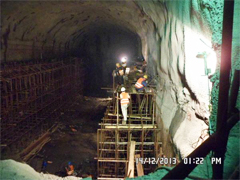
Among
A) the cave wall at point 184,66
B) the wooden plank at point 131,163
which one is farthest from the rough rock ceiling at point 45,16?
the wooden plank at point 131,163

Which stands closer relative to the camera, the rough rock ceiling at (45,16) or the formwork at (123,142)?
the formwork at (123,142)

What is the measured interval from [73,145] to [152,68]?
564 cm

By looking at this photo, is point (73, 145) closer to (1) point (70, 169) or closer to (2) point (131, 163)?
(1) point (70, 169)

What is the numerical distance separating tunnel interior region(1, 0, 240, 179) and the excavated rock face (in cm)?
2

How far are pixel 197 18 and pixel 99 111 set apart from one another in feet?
40.6

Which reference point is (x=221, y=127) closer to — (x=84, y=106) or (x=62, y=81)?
(x=62, y=81)

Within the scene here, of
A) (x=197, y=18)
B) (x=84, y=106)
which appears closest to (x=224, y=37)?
(x=197, y=18)

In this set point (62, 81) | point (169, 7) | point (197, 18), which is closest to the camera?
point (197, 18)

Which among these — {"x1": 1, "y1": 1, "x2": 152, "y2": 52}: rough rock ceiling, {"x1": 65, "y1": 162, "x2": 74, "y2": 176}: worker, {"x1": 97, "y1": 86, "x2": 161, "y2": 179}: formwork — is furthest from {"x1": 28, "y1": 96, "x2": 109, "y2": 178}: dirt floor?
{"x1": 1, "y1": 1, "x2": 152, "y2": 52}: rough rock ceiling

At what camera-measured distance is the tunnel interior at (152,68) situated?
419 centimetres

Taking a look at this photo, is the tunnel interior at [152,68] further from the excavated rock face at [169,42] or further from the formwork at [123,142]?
the formwork at [123,142]

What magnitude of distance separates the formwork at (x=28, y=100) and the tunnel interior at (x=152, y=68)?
41 mm

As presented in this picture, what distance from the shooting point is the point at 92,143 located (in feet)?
36.2

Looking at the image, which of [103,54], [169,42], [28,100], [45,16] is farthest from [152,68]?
[103,54]
